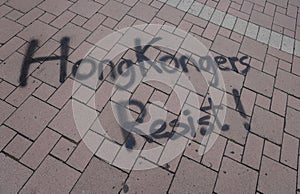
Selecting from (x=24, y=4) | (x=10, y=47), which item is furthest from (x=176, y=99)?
(x=24, y=4)

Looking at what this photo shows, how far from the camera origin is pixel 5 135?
267 cm

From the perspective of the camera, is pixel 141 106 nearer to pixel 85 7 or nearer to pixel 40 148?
pixel 40 148

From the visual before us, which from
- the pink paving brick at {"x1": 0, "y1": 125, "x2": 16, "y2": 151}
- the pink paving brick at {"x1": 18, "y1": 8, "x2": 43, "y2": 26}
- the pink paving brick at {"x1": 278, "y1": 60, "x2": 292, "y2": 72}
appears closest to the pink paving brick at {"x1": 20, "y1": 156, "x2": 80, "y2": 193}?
the pink paving brick at {"x1": 0, "y1": 125, "x2": 16, "y2": 151}

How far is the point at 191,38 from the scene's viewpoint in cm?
390

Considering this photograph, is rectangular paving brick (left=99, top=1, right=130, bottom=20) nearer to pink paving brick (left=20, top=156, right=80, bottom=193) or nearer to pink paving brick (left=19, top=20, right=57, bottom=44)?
pink paving brick (left=19, top=20, right=57, bottom=44)

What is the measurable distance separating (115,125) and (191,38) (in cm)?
179

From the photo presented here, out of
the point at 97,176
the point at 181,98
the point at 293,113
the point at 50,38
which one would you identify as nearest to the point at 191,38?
the point at 181,98

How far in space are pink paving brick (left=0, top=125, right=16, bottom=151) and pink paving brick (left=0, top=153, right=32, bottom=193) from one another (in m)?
0.12

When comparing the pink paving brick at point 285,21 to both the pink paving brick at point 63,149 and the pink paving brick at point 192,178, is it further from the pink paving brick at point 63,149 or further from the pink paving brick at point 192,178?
the pink paving brick at point 63,149

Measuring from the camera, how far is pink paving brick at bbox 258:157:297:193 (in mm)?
2658

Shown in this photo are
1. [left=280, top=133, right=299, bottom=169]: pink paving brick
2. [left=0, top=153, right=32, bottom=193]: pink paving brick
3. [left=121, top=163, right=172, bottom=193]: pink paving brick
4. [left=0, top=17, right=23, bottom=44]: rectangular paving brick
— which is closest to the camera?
[left=0, top=153, right=32, bottom=193]: pink paving brick

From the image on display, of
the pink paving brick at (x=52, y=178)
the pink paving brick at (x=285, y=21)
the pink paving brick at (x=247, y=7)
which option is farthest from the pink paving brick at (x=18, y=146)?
the pink paving brick at (x=285, y=21)

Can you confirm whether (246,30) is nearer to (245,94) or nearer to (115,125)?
(245,94)

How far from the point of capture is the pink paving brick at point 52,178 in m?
2.40
